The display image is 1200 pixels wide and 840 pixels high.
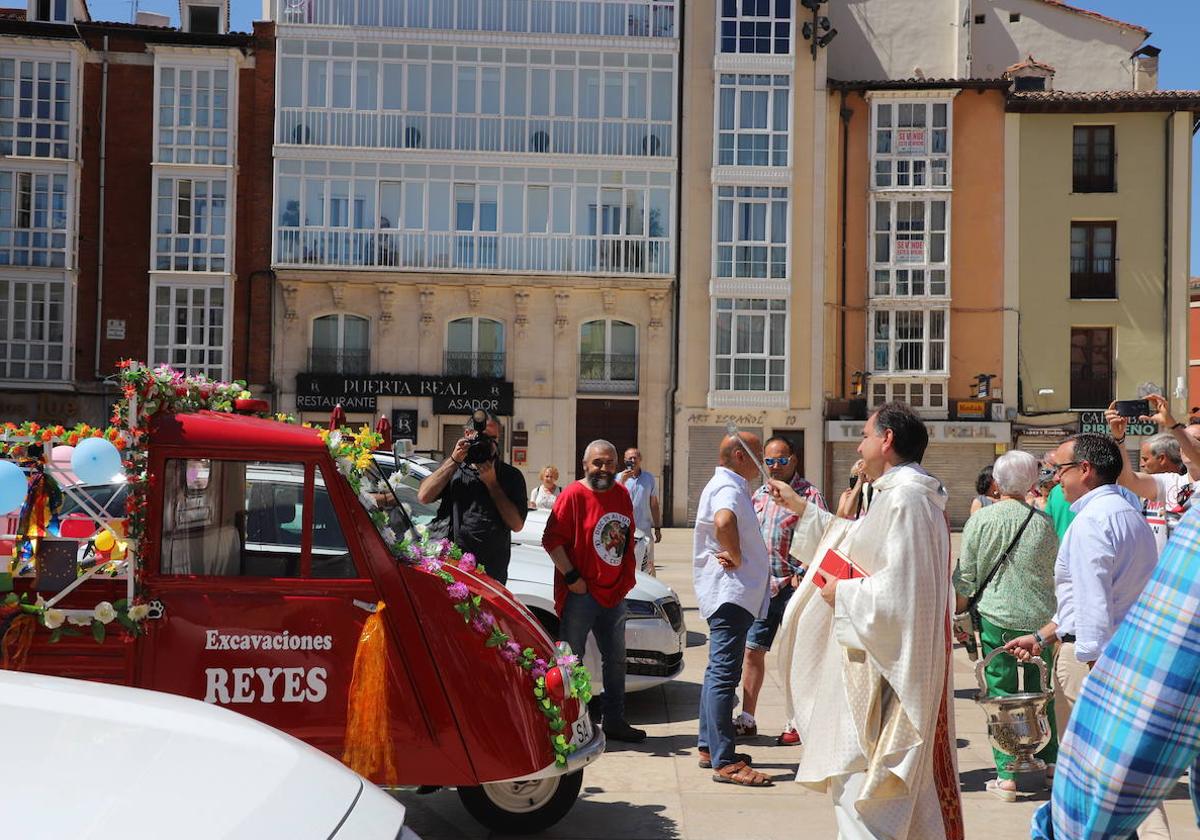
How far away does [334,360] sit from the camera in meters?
31.8

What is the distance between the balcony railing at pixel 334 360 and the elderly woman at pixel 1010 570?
26.8 meters

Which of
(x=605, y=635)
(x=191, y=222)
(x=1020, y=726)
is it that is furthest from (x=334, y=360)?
(x=1020, y=726)

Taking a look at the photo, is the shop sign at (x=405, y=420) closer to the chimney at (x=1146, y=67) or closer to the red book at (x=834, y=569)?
the chimney at (x=1146, y=67)

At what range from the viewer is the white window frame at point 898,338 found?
33156 millimetres

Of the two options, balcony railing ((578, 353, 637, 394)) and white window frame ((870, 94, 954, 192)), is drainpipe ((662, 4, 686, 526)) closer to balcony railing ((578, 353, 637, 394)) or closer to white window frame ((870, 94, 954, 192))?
balcony railing ((578, 353, 637, 394))

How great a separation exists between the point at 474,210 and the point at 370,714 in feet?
91.6

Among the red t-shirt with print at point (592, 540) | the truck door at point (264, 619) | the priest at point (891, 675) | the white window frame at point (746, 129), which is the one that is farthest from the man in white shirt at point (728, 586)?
the white window frame at point (746, 129)

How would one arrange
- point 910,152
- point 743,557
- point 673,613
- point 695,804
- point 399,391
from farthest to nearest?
1. point 910,152
2. point 399,391
3. point 673,613
4. point 743,557
5. point 695,804

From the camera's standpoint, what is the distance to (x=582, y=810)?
5.79 metres

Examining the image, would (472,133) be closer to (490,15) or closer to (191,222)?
(490,15)

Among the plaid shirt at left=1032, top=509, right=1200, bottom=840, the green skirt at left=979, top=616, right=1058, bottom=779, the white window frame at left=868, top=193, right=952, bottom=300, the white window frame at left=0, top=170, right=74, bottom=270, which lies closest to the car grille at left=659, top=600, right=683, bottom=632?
the green skirt at left=979, top=616, right=1058, bottom=779

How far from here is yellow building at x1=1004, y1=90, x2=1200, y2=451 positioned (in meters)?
33.6

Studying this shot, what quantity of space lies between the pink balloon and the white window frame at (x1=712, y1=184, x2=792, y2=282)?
28.1 m

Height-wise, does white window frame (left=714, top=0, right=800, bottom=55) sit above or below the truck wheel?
above
